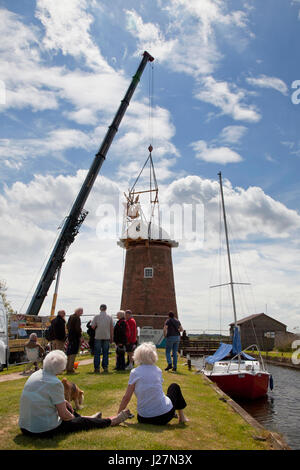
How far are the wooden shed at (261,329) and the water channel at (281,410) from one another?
81.2 feet

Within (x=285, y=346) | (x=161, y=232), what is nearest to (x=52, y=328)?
(x=161, y=232)

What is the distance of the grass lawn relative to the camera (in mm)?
4625

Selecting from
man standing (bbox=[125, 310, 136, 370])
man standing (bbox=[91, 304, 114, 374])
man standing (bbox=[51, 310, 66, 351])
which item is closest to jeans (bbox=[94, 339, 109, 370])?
man standing (bbox=[91, 304, 114, 374])

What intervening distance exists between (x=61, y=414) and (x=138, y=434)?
1029mm

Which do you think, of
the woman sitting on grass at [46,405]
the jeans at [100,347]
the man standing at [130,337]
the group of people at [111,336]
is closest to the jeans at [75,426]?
the woman sitting on grass at [46,405]

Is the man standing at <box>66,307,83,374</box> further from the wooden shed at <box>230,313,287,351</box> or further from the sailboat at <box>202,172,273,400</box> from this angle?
the wooden shed at <box>230,313,287,351</box>

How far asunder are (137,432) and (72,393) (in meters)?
1.84

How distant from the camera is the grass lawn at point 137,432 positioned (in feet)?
15.2

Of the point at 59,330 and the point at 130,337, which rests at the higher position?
the point at 59,330

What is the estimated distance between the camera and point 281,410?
1414 cm

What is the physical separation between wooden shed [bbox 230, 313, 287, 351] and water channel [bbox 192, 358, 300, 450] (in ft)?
81.2

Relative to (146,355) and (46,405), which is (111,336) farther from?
(46,405)

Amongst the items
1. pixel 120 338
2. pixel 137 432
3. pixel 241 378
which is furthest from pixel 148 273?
pixel 137 432

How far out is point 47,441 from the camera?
4680mm
